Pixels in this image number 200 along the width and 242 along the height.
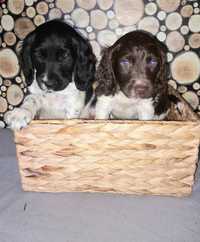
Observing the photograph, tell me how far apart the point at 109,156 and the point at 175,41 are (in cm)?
138

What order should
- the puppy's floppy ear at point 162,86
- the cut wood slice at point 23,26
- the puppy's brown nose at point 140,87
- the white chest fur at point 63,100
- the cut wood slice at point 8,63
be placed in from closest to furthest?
the puppy's brown nose at point 140,87, the puppy's floppy ear at point 162,86, the white chest fur at point 63,100, the cut wood slice at point 23,26, the cut wood slice at point 8,63

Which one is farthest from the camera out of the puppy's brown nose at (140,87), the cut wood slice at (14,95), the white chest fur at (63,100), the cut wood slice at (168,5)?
the cut wood slice at (14,95)

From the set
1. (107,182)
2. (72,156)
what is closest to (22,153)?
(72,156)

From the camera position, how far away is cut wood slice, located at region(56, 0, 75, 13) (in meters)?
3.17

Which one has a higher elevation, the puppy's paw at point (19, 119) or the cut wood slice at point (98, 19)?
the cut wood slice at point (98, 19)

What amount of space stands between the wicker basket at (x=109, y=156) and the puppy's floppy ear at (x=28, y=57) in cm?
60

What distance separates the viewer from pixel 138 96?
2.41 metres

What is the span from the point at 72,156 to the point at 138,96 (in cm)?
54

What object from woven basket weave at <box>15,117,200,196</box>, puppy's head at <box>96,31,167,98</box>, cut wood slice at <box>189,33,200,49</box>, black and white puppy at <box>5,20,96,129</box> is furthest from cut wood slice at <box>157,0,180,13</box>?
woven basket weave at <box>15,117,200,196</box>

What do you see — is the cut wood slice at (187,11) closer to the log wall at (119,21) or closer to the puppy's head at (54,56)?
the log wall at (119,21)

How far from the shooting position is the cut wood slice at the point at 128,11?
10.3 ft

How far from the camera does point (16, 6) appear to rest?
126 inches

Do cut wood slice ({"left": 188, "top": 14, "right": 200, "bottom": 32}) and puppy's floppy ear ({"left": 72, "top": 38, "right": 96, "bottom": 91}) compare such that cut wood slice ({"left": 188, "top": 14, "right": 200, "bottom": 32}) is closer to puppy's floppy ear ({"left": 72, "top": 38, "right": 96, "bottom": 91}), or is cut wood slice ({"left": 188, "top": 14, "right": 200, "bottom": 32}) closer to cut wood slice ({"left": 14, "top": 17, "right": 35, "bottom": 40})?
puppy's floppy ear ({"left": 72, "top": 38, "right": 96, "bottom": 91})

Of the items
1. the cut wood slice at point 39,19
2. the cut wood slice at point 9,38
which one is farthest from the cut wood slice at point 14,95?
the cut wood slice at point 39,19
